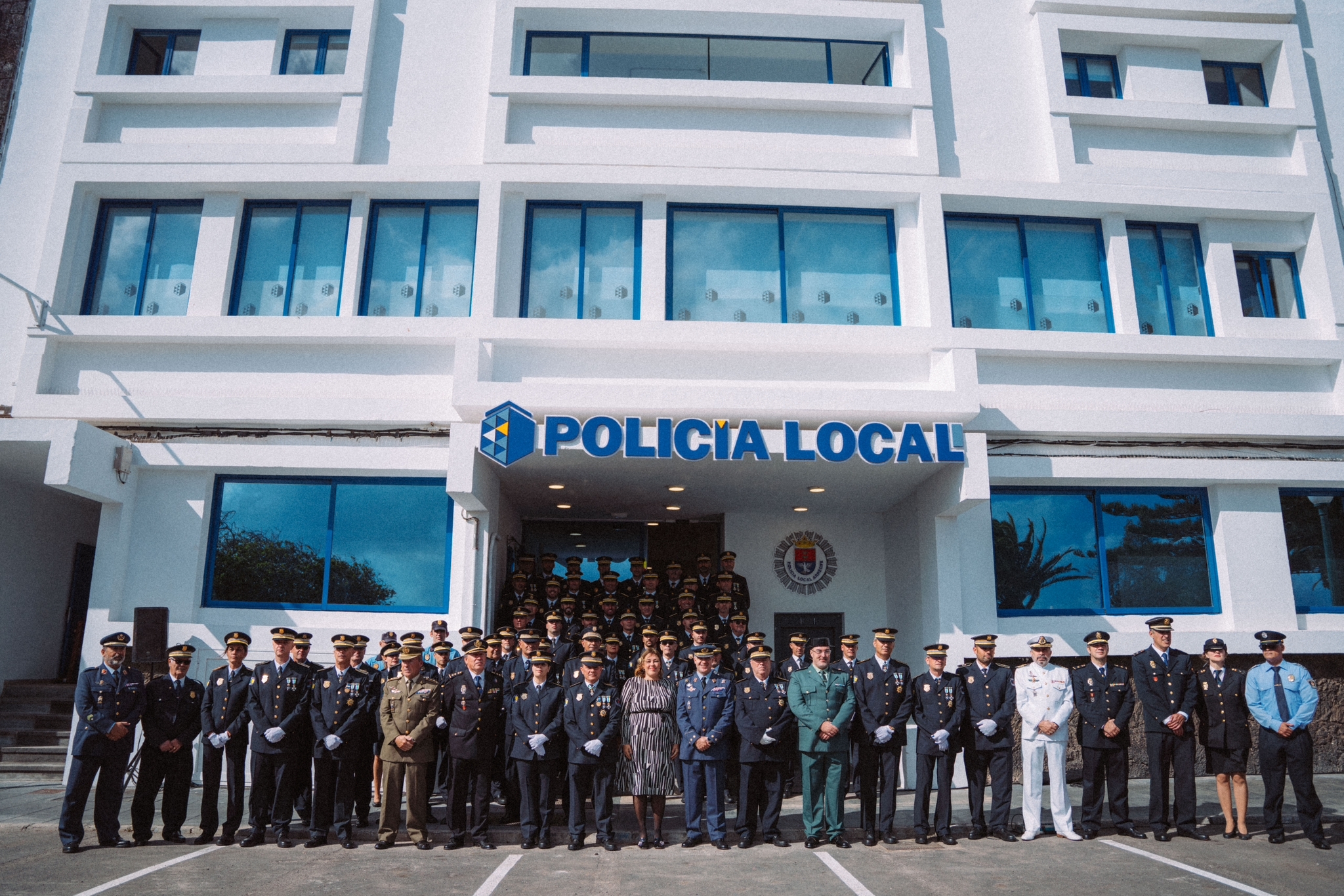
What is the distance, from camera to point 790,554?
15.2 m

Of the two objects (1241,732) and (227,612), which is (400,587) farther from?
(1241,732)

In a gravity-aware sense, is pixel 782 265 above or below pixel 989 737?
above

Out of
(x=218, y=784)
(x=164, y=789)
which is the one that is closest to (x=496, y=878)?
(x=218, y=784)

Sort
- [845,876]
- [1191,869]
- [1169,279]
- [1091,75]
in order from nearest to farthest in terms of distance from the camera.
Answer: [845,876], [1191,869], [1169,279], [1091,75]

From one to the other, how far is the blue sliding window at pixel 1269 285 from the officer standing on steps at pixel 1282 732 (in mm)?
7113

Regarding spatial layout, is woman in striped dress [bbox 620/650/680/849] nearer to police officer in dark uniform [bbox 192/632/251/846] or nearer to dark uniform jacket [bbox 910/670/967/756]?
dark uniform jacket [bbox 910/670/967/756]

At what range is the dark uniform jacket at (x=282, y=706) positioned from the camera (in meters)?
8.69

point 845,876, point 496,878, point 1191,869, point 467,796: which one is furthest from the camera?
point 467,796

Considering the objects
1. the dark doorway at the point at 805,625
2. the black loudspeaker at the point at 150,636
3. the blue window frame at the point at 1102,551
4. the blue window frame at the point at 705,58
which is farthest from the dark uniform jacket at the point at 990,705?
the black loudspeaker at the point at 150,636

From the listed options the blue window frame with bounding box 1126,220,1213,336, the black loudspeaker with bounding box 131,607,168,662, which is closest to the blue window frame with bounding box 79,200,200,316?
the black loudspeaker with bounding box 131,607,168,662

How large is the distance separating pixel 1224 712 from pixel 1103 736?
51.0 inches

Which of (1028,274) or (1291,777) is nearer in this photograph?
(1291,777)

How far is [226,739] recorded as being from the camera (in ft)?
28.6

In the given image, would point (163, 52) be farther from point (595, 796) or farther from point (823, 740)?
A: point (823, 740)
